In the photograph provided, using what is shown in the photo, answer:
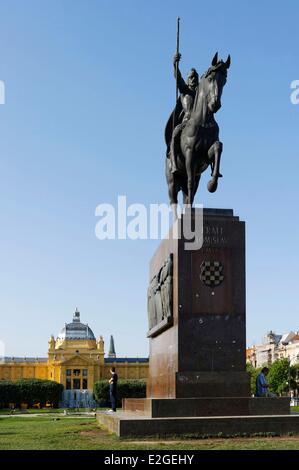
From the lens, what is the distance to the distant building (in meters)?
143

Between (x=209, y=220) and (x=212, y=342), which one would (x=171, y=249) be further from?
(x=212, y=342)

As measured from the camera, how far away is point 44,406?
3925 inches

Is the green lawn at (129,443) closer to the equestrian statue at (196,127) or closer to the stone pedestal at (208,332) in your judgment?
the stone pedestal at (208,332)

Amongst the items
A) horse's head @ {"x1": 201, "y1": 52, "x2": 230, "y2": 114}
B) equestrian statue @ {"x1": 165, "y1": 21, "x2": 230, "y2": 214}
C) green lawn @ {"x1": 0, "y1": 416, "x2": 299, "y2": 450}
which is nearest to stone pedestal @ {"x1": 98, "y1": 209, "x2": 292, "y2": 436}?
green lawn @ {"x1": 0, "y1": 416, "x2": 299, "y2": 450}

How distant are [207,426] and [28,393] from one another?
86079 millimetres

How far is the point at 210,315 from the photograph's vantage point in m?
15.3

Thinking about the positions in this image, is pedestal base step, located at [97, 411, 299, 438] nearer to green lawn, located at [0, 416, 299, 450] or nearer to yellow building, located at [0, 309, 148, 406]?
green lawn, located at [0, 416, 299, 450]

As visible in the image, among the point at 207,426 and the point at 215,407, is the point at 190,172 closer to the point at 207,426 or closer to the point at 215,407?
the point at 215,407

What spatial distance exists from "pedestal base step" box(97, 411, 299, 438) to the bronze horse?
5669 millimetres

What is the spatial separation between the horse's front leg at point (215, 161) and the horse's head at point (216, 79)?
848 millimetres

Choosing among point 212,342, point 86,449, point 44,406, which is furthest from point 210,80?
point 44,406

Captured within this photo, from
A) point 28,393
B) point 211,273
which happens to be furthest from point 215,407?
point 28,393

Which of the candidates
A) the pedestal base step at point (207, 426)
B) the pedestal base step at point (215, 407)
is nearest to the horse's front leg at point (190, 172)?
the pedestal base step at point (215, 407)

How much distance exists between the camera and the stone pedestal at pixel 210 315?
14883mm
